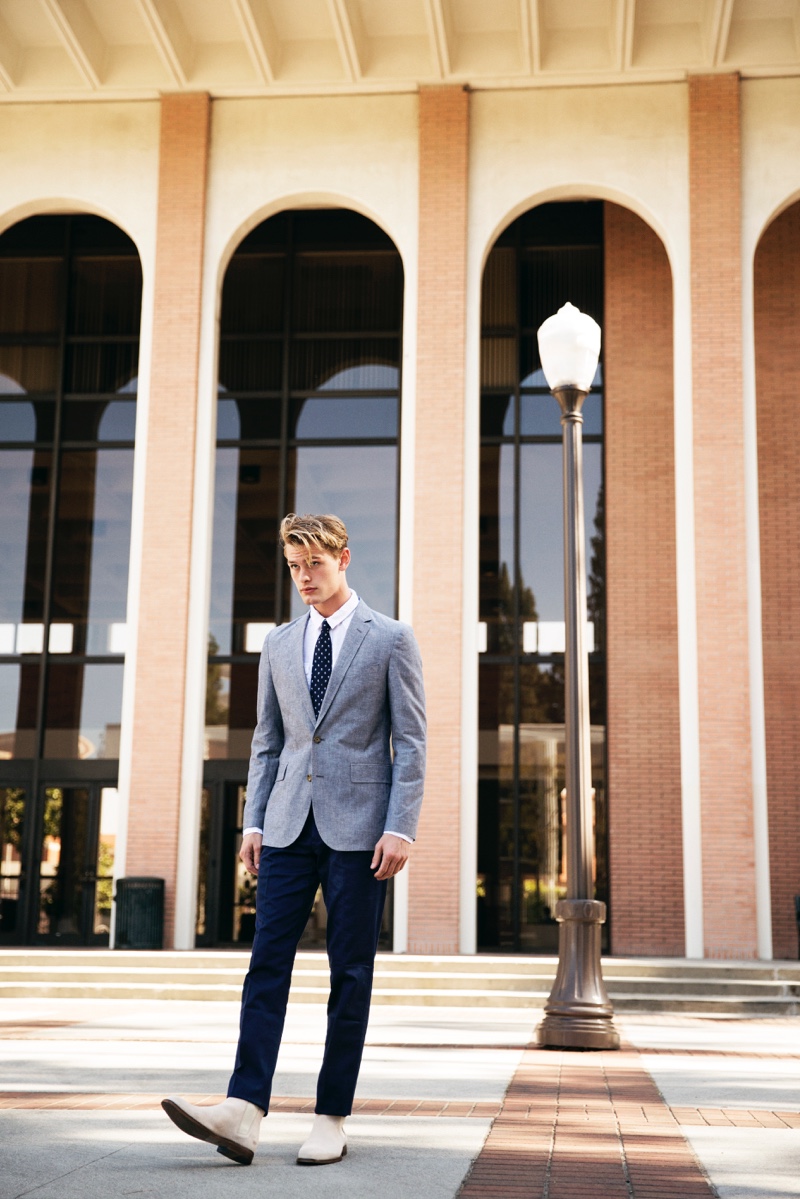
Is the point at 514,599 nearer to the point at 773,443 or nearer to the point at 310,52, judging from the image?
the point at 773,443

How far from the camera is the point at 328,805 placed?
3.99m

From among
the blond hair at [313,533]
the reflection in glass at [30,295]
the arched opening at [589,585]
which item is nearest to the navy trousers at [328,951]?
the blond hair at [313,533]

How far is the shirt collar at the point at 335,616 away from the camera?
4246mm

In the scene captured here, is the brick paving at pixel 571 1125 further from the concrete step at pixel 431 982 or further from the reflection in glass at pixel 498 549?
the reflection in glass at pixel 498 549

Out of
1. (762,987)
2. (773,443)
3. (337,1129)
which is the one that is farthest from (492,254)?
(337,1129)

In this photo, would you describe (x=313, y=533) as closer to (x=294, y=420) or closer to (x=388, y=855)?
(x=388, y=855)

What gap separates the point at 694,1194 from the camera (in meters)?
3.40

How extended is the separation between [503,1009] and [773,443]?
889 centimetres

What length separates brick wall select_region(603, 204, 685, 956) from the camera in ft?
53.9

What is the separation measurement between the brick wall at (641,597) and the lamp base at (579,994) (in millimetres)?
8168

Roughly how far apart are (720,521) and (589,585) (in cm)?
272

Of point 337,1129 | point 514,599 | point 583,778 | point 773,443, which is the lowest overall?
point 337,1129

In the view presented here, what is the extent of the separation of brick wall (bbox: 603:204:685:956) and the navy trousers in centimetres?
1302

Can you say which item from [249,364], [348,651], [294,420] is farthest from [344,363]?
[348,651]
